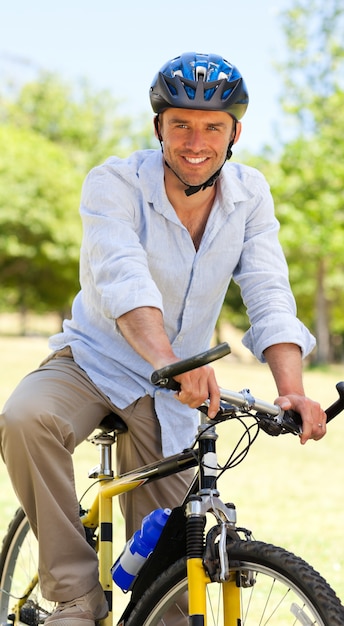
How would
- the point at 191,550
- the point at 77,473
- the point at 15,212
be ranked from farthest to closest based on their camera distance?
the point at 15,212 → the point at 77,473 → the point at 191,550

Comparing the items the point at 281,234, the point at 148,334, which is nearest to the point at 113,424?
the point at 148,334

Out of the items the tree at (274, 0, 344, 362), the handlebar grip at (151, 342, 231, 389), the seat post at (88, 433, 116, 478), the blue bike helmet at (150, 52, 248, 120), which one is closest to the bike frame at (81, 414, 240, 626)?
the seat post at (88, 433, 116, 478)

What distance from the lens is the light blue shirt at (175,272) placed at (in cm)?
326

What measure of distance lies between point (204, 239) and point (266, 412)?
79 centimetres

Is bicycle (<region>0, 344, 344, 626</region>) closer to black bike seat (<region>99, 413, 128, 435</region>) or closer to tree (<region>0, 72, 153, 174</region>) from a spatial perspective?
black bike seat (<region>99, 413, 128, 435</region>)

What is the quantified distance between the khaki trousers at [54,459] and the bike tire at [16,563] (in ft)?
2.83

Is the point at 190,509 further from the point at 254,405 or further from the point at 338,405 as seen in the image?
the point at 338,405

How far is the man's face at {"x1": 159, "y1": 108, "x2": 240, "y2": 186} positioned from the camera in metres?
3.19

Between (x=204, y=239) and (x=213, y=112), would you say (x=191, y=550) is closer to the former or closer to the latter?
(x=204, y=239)

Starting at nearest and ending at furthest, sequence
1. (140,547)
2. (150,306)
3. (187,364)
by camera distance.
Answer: (187,364)
(150,306)
(140,547)

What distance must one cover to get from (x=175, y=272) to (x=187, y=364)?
2.85 ft

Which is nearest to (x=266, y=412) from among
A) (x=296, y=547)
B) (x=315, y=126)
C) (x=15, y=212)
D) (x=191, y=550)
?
(x=191, y=550)

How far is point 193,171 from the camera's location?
3.23 m

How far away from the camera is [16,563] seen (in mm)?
4156
